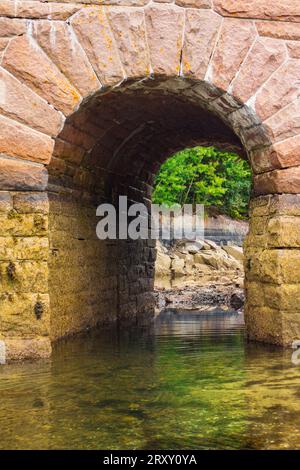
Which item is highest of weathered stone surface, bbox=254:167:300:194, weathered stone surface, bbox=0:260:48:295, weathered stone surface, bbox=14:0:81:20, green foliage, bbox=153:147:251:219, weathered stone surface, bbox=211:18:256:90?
green foliage, bbox=153:147:251:219

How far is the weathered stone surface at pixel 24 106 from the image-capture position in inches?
248

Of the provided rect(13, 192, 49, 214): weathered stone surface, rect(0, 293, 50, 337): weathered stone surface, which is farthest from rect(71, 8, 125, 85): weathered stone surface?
Result: rect(0, 293, 50, 337): weathered stone surface

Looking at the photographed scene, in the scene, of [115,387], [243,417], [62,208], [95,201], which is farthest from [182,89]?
[243,417]

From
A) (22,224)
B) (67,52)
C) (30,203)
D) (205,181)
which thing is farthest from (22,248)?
(205,181)

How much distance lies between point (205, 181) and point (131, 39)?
55.9 feet

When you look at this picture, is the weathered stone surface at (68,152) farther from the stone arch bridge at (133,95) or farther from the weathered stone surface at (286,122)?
the weathered stone surface at (286,122)

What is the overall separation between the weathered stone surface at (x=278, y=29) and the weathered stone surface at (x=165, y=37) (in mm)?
739

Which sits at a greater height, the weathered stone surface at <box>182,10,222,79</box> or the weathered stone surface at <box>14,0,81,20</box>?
the weathered stone surface at <box>14,0,81,20</box>

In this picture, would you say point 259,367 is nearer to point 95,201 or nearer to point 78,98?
point 78,98

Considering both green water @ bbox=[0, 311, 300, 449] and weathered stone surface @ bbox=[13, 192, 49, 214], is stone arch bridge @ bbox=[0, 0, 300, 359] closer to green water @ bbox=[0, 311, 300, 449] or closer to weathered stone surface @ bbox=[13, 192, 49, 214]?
weathered stone surface @ bbox=[13, 192, 49, 214]

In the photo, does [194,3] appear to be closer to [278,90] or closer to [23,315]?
[278,90]

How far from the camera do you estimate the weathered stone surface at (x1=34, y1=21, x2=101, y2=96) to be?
250 inches

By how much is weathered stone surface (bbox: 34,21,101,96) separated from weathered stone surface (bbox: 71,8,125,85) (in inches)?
2.4
